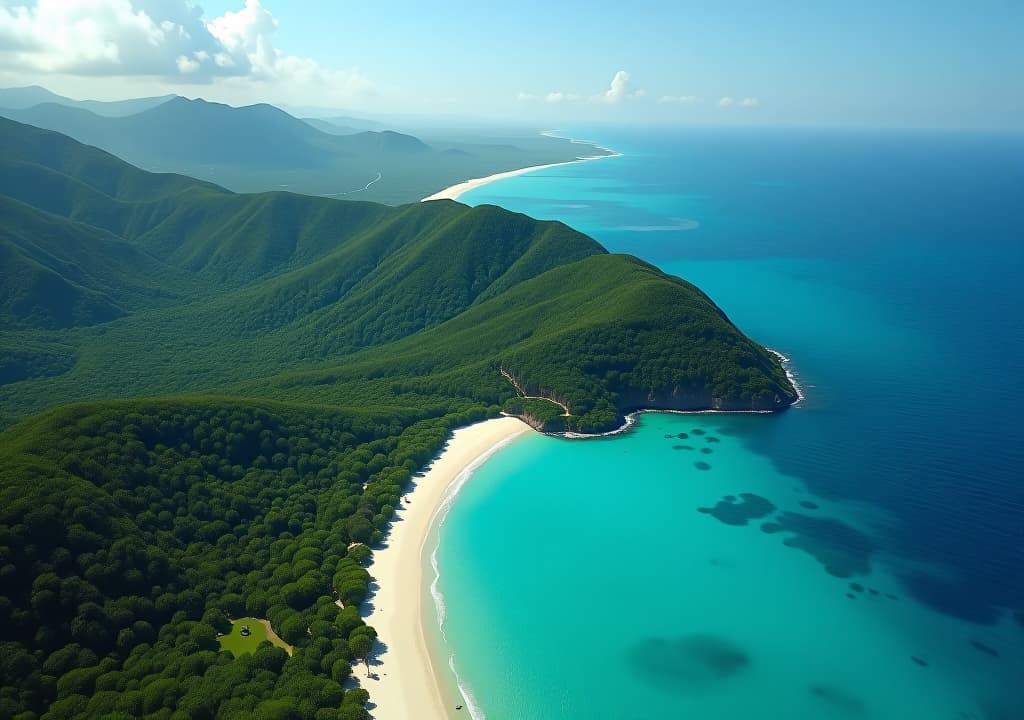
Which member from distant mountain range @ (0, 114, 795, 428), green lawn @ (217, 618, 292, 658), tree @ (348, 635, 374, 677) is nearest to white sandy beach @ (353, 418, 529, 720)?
tree @ (348, 635, 374, 677)

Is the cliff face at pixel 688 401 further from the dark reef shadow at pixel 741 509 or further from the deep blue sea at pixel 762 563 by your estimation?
the dark reef shadow at pixel 741 509

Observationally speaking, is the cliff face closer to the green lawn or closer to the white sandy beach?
the white sandy beach

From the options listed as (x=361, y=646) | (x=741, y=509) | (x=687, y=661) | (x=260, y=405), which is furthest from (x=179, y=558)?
(x=741, y=509)

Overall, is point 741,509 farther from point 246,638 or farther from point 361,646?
point 246,638

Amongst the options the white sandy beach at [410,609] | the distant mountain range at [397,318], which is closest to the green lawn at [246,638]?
the white sandy beach at [410,609]

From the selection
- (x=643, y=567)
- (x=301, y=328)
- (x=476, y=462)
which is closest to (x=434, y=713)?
(x=643, y=567)

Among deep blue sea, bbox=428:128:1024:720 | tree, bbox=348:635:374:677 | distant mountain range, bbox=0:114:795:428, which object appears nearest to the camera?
deep blue sea, bbox=428:128:1024:720
